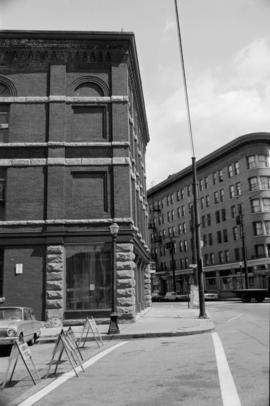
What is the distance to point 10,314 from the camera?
14.5 metres

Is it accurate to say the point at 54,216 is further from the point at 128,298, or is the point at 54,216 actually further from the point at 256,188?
the point at 256,188

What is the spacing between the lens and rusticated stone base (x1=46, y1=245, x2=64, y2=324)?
20062mm

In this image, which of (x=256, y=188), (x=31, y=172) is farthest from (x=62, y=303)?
(x=256, y=188)

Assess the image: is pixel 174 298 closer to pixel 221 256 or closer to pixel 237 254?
pixel 237 254

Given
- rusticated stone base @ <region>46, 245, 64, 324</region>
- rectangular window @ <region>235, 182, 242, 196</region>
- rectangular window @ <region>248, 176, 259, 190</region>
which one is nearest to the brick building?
rusticated stone base @ <region>46, 245, 64, 324</region>

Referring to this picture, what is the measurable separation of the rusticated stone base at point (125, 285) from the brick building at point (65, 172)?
46mm

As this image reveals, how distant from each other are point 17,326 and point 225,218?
56.9 meters

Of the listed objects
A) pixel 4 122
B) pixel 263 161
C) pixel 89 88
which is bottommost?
pixel 4 122

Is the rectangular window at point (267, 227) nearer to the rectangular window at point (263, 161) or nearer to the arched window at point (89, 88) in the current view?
the rectangular window at point (263, 161)

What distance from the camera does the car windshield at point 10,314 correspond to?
1441 centimetres

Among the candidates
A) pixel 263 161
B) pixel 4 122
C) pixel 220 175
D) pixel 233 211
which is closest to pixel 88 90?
pixel 4 122

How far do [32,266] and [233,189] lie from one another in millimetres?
49276

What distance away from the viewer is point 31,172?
71.2 feet

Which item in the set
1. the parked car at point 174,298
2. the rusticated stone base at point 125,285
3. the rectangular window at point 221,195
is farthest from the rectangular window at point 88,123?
the rectangular window at point 221,195
